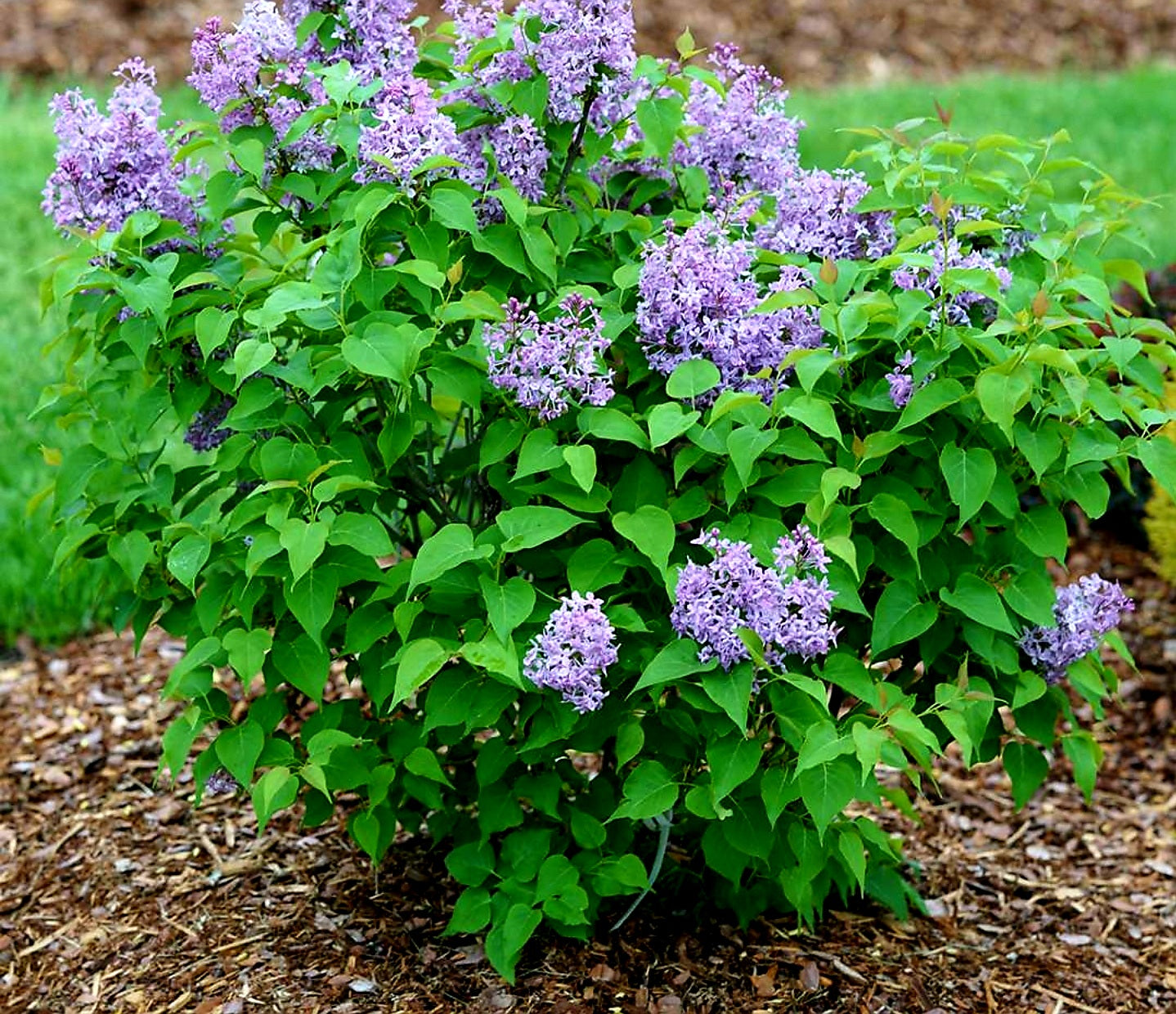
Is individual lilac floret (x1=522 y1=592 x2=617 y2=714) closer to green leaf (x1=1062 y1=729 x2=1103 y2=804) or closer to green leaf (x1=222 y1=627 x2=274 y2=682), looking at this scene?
green leaf (x1=222 y1=627 x2=274 y2=682)

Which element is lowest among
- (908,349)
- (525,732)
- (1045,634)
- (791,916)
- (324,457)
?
(791,916)

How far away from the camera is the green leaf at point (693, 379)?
263 centimetres

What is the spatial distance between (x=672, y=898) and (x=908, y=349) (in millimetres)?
1343

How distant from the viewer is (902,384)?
8.86ft

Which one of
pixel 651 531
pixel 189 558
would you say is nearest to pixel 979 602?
pixel 651 531

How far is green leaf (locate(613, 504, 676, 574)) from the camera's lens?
257cm

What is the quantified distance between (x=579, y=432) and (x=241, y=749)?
829 mm

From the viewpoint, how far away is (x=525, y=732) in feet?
9.73

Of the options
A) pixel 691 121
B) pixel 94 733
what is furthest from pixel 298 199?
pixel 94 733

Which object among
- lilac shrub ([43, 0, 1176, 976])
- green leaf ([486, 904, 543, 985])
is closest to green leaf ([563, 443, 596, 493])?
lilac shrub ([43, 0, 1176, 976])

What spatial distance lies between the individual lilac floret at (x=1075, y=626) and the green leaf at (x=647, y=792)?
0.75 metres

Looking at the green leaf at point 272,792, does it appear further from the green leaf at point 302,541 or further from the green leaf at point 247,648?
the green leaf at point 302,541

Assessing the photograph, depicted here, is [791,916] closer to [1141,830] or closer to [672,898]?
[672,898]

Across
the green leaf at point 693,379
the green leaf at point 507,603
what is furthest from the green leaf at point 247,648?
the green leaf at point 693,379
